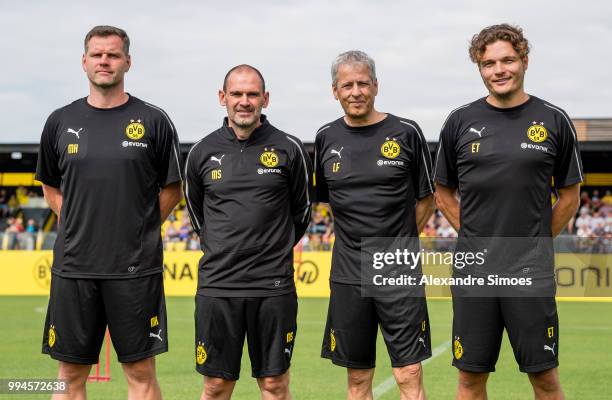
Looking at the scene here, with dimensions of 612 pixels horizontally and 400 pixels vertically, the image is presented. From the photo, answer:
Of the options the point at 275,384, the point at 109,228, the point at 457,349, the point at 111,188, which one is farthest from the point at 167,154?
the point at 457,349

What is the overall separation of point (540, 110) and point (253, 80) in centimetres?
181

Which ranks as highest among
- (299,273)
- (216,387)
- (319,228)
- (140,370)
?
(319,228)

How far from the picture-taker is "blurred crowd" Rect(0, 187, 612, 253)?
19359mm

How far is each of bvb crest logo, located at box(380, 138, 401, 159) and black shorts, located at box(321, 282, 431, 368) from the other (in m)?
0.89

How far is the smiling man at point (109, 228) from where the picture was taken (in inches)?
224

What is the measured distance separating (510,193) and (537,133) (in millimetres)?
411

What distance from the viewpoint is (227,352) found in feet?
18.9

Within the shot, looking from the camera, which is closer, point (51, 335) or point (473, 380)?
point (473, 380)

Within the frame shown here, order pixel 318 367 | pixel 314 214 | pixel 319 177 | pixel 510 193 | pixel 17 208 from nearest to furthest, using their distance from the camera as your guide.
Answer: pixel 510 193 → pixel 319 177 → pixel 318 367 → pixel 314 214 → pixel 17 208

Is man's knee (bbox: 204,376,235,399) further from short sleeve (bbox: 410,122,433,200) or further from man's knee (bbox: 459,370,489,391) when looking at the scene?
short sleeve (bbox: 410,122,433,200)

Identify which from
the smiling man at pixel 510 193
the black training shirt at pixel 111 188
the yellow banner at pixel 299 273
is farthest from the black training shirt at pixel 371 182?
the yellow banner at pixel 299 273

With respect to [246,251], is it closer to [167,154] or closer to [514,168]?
[167,154]

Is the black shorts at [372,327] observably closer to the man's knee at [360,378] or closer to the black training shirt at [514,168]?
the man's knee at [360,378]

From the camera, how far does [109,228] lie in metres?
5.69
